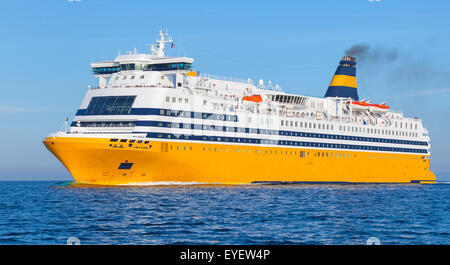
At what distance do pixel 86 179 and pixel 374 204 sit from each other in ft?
84.6

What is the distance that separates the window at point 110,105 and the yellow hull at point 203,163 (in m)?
5.06

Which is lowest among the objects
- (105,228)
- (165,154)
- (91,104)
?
(105,228)

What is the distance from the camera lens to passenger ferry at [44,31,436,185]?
2021 inches

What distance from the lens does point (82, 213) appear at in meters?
30.4

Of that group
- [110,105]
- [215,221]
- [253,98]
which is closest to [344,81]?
[253,98]

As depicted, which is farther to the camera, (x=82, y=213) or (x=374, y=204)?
(x=374, y=204)

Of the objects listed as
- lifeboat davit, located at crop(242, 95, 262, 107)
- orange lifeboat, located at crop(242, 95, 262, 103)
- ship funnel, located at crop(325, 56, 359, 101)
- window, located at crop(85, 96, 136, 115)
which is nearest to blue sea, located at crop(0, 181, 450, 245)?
window, located at crop(85, 96, 136, 115)

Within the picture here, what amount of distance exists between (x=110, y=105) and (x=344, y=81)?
42.4m

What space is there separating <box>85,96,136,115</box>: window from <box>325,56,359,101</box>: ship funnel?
3950 cm

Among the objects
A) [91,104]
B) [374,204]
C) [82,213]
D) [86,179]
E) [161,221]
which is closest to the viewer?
[161,221]

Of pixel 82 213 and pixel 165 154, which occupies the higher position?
pixel 165 154
